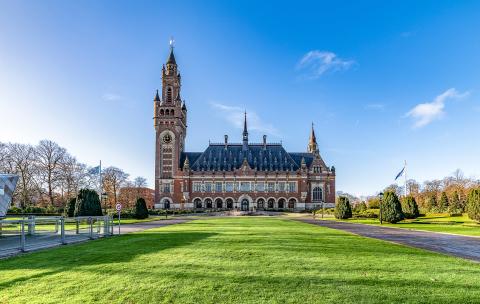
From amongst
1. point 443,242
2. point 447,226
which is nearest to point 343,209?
point 447,226

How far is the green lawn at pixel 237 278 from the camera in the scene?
295 inches

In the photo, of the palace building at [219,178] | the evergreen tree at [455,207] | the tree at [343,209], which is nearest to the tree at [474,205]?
the evergreen tree at [455,207]

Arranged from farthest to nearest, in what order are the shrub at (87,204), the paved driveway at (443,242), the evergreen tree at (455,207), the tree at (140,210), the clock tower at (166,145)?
the clock tower at (166,145)
the evergreen tree at (455,207)
the tree at (140,210)
the shrub at (87,204)
the paved driveway at (443,242)

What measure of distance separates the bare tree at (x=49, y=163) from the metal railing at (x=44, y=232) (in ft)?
186

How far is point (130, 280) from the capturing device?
350 inches

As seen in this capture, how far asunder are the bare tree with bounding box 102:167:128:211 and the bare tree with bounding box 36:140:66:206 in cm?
2018

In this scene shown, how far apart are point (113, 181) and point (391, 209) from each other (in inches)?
2833

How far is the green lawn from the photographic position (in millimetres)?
7496

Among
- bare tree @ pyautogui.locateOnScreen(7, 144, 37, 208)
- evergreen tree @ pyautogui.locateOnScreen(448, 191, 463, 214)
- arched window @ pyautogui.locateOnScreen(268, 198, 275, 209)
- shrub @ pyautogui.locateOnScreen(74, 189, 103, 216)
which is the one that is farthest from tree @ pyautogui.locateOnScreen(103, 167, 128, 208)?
evergreen tree @ pyautogui.locateOnScreen(448, 191, 463, 214)

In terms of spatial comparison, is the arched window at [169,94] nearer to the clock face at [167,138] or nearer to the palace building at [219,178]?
the palace building at [219,178]

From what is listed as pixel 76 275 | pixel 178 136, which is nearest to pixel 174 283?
pixel 76 275

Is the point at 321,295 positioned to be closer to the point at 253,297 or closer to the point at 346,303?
the point at 346,303

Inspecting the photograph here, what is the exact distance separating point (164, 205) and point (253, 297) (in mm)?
81320

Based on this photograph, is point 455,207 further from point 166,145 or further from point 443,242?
point 166,145
